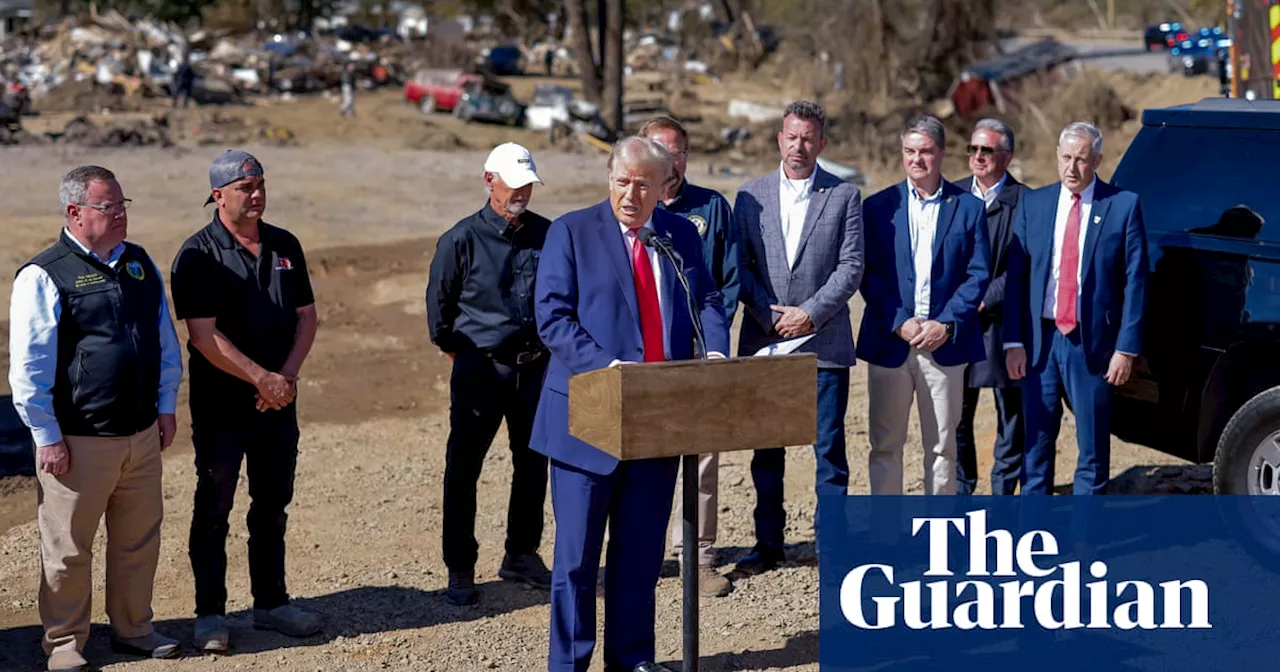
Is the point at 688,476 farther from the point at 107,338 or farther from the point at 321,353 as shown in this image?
the point at 321,353

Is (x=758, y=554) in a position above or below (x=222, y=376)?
below

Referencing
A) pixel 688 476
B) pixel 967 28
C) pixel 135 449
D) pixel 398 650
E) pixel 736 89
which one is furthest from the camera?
pixel 736 89

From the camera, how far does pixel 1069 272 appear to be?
7.21 meters

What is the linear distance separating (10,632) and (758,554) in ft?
10.8

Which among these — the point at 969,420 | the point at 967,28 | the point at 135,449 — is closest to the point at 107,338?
A: the point at 135,449

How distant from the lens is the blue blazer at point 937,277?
23.7 feet

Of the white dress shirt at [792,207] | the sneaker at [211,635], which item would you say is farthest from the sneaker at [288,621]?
the white dress shirt at [792,207]

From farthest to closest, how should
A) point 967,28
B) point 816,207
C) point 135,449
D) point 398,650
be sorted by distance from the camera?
1. point 967,28
2. point 816,207
3. point 398,650
4. point 135,449

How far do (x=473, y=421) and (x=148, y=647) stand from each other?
66.0 inches

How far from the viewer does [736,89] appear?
172ft

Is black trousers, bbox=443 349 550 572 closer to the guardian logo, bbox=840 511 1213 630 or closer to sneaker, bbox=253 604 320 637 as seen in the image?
sneaker, bbox=253 604 320 637

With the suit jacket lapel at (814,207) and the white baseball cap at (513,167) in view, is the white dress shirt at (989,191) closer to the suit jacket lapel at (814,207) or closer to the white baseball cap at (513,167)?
the suit jacket lapel at (814,207)

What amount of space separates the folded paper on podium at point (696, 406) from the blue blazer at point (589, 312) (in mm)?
393

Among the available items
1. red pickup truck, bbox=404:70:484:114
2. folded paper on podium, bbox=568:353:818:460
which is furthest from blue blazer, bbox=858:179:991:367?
red pickup truck, bbox=404:70:484:114
